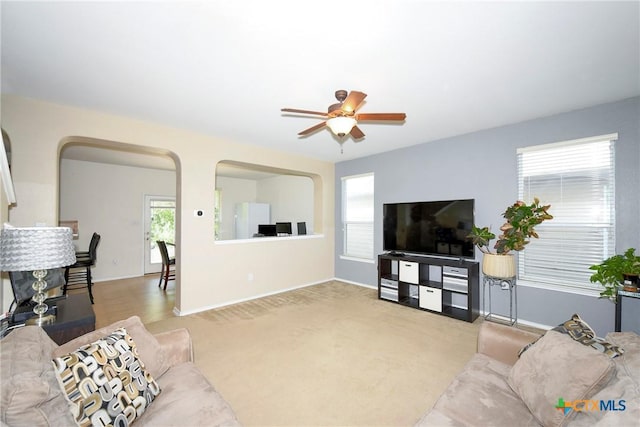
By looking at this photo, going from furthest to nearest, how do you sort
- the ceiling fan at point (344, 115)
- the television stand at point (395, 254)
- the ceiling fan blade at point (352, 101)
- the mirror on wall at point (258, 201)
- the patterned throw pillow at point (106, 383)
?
the mirror on wall at point (258, 201), the television stand at point (395, 254), the ceiling fan at point (344, 115), the ceiling fan blade at point (352, 101), the patterned throw pillow at point (106, 383)

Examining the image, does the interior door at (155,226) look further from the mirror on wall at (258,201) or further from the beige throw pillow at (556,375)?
the beige throw pillow at (556,375)

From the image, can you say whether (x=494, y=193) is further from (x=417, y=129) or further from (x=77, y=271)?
(x=77, y=271)

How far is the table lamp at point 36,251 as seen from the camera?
5.41 feet

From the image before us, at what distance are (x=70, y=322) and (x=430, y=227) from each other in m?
4.10

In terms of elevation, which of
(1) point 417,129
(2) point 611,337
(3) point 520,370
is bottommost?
(3) point 520,370

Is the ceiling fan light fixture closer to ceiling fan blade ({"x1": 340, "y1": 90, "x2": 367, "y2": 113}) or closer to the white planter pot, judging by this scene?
ceiling fan blade ({"x1": 340, "y1": 90, "x2": 367, "y2": 113})

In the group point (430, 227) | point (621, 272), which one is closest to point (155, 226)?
point (430, 227)

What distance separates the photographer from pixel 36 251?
169cm

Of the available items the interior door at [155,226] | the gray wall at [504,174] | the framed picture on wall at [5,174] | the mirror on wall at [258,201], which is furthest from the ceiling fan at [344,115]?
the interior door at [155,226]

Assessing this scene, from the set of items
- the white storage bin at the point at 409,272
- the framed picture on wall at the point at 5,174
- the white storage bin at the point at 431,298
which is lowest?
the white storage bin at the point at 431,298

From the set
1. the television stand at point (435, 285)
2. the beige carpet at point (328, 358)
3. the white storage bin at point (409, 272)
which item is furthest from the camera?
the white storage bin at point (409, 272)

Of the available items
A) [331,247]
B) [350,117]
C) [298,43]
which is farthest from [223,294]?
[298,43]

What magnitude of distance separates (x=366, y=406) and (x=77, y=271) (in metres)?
6.33

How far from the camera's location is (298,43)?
6.17 feet
